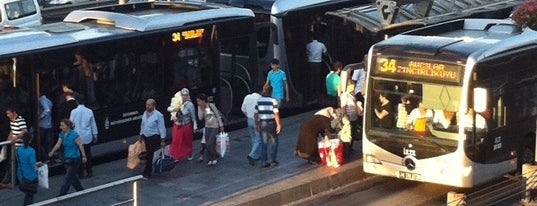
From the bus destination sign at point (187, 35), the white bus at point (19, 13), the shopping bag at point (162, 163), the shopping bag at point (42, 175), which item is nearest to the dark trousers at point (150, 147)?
the shopping bag at point (162, 163)

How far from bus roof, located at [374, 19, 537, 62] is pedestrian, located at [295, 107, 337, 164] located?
5.73 ft

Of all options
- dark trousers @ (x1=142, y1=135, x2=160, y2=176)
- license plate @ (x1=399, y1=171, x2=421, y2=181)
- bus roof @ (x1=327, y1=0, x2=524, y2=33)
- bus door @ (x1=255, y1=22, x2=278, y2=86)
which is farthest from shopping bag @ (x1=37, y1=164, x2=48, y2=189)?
bus roof @ (x1=327, y1=0, x2=524, y2=33)

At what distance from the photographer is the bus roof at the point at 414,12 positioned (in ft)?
77.0

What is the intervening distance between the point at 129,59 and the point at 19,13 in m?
11.5

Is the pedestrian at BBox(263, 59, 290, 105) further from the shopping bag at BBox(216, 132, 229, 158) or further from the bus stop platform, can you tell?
the shopping bag at BBox(216, 132, 229, 158)

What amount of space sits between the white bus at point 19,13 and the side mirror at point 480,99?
16.3 m

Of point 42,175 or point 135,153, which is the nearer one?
point 42,175

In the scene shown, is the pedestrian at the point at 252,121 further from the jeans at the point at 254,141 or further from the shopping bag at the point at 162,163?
the shopping bag at the point at 162,163

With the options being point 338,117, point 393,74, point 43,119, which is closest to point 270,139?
point 338,117

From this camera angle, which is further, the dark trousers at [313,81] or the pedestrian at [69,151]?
the dark trousers at [313,81]

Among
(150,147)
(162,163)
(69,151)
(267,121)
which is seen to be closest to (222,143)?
(267,121)

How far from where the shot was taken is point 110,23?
838 inches

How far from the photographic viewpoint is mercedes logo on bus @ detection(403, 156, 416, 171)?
18008 mm

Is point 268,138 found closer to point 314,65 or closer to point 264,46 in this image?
point 264,46
